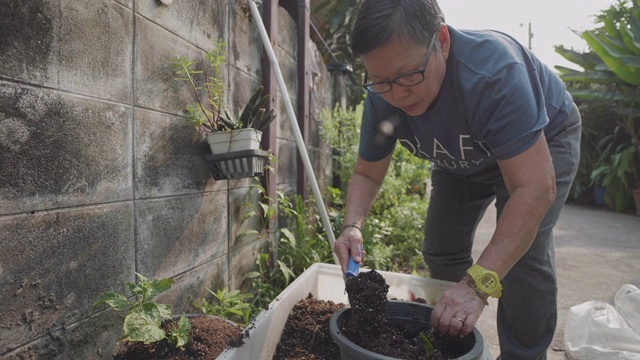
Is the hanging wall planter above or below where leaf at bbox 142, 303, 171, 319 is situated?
above

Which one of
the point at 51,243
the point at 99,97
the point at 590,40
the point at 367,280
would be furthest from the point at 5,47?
the point at 590,40

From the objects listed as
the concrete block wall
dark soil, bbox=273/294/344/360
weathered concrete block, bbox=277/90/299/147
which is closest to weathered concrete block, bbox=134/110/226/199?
the concrete block wall

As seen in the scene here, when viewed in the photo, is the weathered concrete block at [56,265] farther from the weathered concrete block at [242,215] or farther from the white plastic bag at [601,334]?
the white plastic bag at [601,334]

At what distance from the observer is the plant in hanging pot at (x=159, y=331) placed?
3.52 feet

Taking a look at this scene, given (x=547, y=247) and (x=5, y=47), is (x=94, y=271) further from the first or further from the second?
(x=547, y=247)

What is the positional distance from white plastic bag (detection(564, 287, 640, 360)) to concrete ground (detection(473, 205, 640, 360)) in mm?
222

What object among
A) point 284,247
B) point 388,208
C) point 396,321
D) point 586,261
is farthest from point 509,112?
point 586,261

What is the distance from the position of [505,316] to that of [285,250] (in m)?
1.40

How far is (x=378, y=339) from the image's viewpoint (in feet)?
3.91

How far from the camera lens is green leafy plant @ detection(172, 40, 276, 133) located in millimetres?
→ 1645

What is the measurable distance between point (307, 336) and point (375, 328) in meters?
0.49

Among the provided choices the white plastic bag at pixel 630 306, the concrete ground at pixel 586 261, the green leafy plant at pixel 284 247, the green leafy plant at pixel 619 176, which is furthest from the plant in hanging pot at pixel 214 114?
the green leafy plant at pixel 619 176

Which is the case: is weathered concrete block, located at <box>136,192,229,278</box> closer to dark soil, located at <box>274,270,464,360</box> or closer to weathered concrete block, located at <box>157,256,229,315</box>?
weathered concrete block, located at <box>157,256,229,315</box>

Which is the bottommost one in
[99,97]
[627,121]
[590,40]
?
[99,97]
